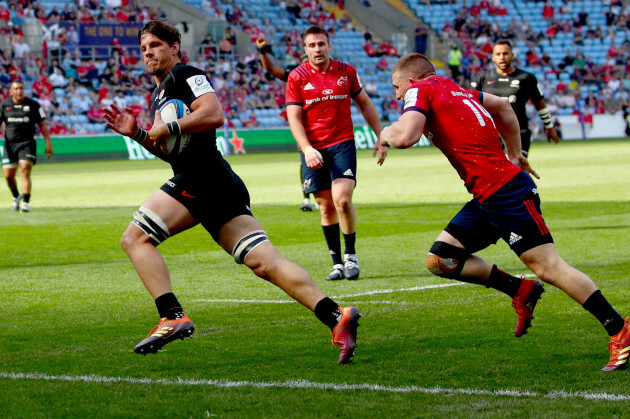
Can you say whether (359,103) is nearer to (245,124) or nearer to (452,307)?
(452,307)

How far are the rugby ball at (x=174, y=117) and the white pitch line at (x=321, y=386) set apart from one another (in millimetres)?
1362

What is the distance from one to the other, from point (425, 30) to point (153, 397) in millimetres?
49522

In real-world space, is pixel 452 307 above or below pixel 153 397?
below

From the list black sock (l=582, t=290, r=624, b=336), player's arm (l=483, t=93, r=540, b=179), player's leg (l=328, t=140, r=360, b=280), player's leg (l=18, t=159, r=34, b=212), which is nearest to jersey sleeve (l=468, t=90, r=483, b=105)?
player's arm (l=483, t=93, r=540, b=179)

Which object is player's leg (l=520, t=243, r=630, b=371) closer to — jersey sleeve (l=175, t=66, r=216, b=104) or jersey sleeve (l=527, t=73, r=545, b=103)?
jersey sleeve (l=175, t=66, r=216, b=104)

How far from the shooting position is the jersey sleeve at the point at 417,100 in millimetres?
6105

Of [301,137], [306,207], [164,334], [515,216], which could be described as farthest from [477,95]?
[306,207]

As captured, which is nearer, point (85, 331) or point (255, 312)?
point (85, 331)

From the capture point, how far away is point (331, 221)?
10.5 m

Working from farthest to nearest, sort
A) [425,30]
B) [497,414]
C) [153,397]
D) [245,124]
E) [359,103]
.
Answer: [425,30] → [245,124] → [359,103] → [153,397] → [497,414]

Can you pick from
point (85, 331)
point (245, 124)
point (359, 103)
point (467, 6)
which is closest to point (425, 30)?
point (467, 6)

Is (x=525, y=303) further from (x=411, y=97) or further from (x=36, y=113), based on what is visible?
(x=36, y=113)

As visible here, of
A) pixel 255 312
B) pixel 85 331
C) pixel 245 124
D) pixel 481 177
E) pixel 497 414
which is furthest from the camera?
pixel 245 124

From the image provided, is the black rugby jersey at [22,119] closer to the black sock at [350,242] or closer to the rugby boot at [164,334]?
the black sock at [350,242]
